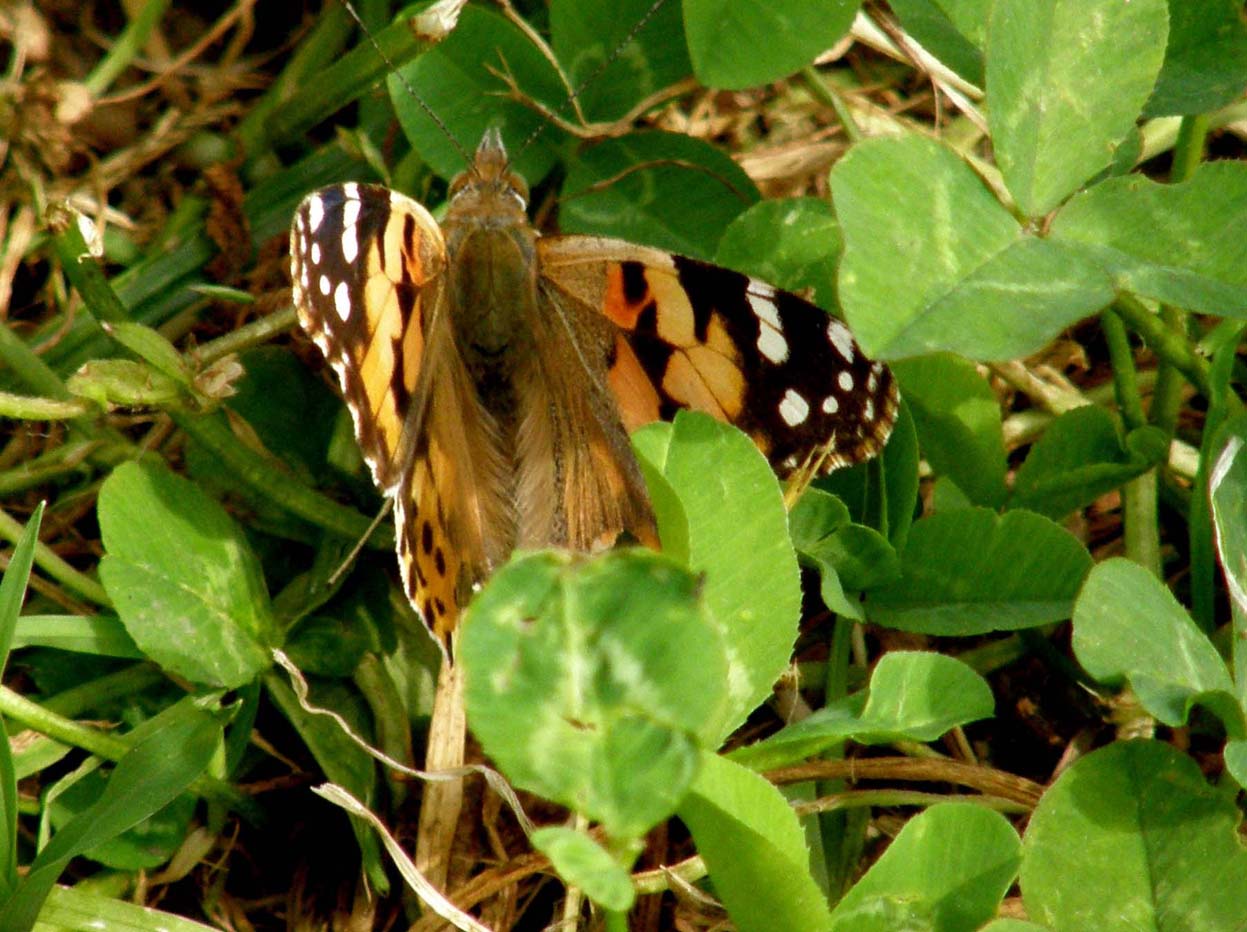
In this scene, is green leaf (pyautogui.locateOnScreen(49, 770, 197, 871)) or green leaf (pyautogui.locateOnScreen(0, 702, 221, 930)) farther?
green leaf (pyautogui.locateOnScreen(49, 770, 197, 871))

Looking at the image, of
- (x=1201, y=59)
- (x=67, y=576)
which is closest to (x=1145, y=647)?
(x=1201, y=59)

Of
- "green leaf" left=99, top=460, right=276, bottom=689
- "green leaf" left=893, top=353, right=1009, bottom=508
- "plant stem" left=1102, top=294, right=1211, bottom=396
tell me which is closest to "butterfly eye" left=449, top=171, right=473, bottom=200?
"green leaf" left=99, top=460, right=276, bottom=689

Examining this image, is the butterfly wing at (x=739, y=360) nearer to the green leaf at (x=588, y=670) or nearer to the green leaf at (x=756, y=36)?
the green leaf at (x=756, y=36)

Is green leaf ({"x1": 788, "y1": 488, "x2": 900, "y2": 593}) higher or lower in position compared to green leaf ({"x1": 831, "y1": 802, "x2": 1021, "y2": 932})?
higher

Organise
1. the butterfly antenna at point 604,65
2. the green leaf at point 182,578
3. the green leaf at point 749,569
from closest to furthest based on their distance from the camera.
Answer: the green leaf at point 749,569, the green leaf at point 182,578, the butterfly antenna at point 604,65

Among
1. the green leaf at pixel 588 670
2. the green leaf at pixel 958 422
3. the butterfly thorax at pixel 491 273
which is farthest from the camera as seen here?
the butterfly thorax at pixel 491 273

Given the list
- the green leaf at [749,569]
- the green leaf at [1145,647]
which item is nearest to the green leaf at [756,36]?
the green leaf at [749,569]

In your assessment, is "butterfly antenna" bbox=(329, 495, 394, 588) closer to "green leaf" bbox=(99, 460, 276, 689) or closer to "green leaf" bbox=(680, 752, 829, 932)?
"green leaf" bbox=(99, 460, 276, 689)

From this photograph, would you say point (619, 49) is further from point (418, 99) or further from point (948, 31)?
point (948, 31)
